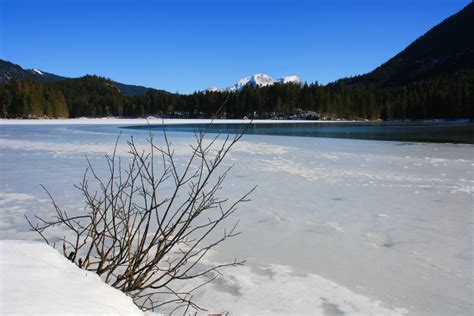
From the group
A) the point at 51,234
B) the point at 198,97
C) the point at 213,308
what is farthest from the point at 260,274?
the point at 198,97

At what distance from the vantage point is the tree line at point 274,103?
255 ft

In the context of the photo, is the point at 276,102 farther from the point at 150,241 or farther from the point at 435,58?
the point at 435,58

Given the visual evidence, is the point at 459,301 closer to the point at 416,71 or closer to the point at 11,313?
the point at 11,313

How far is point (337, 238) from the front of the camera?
412 centimetres

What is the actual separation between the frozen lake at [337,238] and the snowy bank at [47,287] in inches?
41.2

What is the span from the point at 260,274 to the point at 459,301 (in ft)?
5.05

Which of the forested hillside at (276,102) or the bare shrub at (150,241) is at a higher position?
the forested hillside at (276,102)

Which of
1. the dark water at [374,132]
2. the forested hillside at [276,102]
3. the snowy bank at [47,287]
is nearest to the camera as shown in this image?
the snowy bank at [47,287]

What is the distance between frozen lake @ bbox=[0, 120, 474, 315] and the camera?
2.82 metres

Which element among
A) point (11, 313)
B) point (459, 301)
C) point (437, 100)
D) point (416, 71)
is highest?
point (416, 71)

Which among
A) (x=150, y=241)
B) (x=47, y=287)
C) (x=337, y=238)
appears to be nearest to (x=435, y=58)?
(x=337, y=238)

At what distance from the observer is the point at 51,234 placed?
4.16 metres

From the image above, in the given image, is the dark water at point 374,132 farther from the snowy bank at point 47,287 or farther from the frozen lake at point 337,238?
the snowy bank at point 47,287

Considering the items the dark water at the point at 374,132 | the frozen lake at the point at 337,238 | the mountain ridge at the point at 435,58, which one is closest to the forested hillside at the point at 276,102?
the mountain ridge at the point at 435,58
